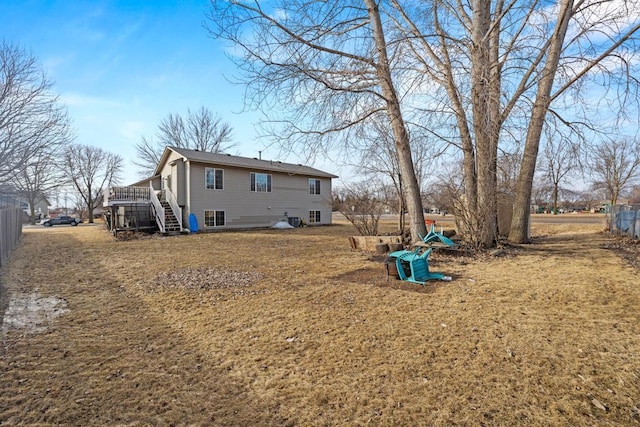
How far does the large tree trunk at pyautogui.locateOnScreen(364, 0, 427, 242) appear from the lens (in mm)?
8109

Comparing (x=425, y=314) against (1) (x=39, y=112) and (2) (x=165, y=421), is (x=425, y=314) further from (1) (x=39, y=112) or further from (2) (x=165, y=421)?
(1) (x=39, y=112)

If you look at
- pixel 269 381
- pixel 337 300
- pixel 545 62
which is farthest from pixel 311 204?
pixel 269 381

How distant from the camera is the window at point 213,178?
17.2 meters

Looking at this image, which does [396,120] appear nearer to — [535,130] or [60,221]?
[535,130]

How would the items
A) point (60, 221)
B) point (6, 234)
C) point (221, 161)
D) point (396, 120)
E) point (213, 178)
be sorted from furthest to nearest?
point (60, 221) → point (213, 178) → point (221, 161) → point (6, 234) → point (396, 120)

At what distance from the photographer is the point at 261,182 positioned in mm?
19844

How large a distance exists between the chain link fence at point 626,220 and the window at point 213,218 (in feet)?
61.2

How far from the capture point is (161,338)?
345 centimetres

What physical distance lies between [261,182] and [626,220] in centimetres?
1788

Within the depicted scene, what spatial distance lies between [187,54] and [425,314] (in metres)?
8.05

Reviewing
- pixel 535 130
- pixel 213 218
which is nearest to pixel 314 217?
pixel 213 218

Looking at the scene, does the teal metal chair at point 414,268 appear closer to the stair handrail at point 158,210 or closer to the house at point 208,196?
the house at point 208,196

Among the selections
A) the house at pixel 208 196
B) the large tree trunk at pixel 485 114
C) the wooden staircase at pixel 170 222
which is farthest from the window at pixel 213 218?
the large tree trunk at pixel 485 114

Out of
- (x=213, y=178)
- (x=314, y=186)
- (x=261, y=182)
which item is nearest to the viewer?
(x=213, y=178)
